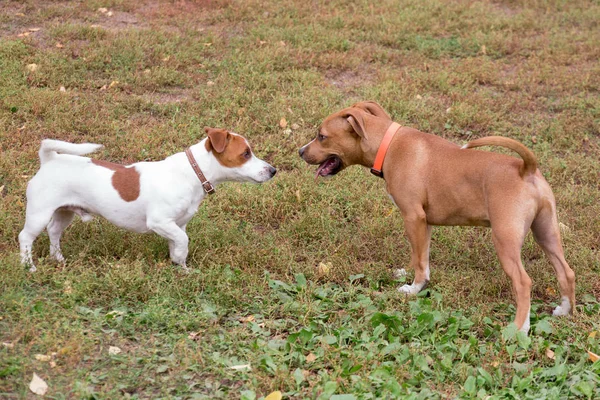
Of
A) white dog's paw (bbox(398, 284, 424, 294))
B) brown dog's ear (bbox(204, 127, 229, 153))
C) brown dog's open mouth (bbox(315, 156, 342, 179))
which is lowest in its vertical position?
white dog's paw (bbox(398, 284, 424, 294))

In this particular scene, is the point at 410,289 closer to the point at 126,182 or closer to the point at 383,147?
the point at 383,147

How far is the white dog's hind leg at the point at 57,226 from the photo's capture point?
6734 mm

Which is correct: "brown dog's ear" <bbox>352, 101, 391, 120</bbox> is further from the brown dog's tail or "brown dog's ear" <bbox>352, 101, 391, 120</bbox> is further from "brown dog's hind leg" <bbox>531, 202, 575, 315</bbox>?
"brown dog's hind leg" <bbox>531, 202, 575, 315</bbox>

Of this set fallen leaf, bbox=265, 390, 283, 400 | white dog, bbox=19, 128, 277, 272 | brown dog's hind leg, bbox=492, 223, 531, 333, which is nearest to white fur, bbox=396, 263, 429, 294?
brown dog's hind leg, bbox=492, 223, 531, 333

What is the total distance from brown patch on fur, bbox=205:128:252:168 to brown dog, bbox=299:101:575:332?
0.70 m

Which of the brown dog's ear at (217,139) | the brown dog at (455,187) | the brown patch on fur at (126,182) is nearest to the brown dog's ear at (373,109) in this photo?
the brown dog at (455,187)

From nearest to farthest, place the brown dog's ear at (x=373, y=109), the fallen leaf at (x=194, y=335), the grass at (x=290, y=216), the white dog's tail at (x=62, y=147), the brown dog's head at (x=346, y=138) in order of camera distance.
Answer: the grass at (x=290, y=216)
the fallen leaf at (x=194, y=335)
the white dog's tail at (x=62, y=147)
the brown dog's head at (x=346, y=138)
the brown dog's ear at (x=373, y=109)

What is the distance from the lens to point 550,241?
6.23m

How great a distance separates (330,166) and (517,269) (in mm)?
2045

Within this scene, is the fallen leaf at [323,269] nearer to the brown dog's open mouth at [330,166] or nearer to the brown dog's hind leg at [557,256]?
the brown dog's open mouth at [330,166]

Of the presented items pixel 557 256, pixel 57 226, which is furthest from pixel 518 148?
pixel 57 226

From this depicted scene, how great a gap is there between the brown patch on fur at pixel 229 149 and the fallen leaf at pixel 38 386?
8.26 feet

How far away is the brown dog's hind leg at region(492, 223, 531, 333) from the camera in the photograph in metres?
5.86

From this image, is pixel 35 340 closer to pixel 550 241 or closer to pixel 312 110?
pixel 550 241
